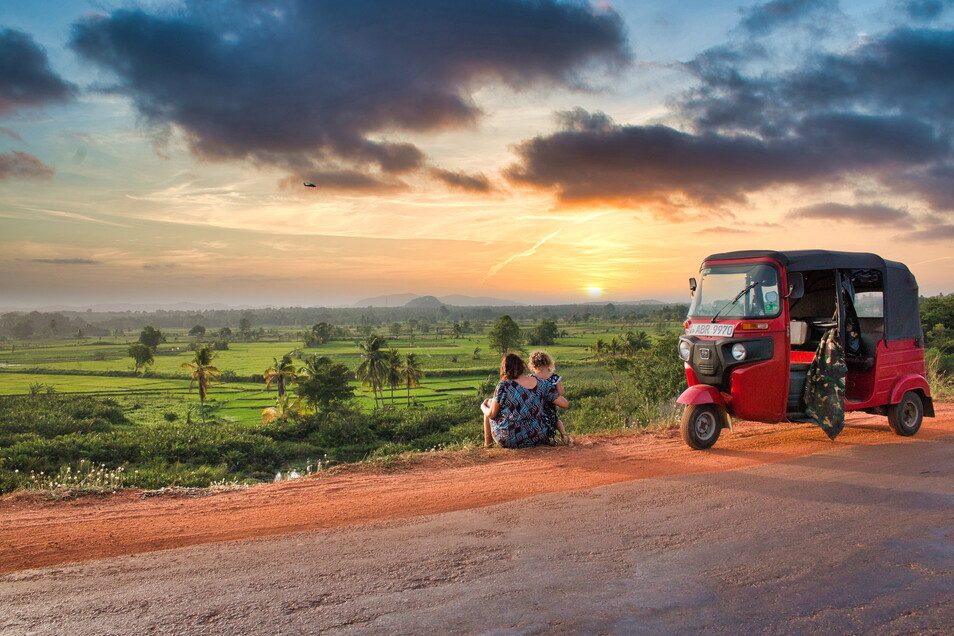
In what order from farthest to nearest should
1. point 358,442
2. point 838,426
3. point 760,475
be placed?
point 358,442 < point 838,426 < point 760,475

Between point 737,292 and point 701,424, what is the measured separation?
6.33ft

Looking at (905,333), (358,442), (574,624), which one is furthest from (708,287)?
(358,442)

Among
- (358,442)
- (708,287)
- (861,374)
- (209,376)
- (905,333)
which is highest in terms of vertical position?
(708,287)

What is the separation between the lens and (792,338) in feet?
33.1

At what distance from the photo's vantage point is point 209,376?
58719mm

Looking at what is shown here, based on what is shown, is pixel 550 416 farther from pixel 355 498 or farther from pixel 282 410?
pixel 282 410

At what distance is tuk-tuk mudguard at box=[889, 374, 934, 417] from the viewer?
969 centimetres

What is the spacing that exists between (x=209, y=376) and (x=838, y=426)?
2291 inches

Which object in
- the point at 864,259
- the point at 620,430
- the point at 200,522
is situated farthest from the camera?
the point at 620,430

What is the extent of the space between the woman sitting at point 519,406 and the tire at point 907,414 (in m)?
5.24

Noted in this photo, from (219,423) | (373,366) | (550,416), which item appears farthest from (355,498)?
(373,366)

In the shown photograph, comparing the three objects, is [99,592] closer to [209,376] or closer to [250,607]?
[250,607]

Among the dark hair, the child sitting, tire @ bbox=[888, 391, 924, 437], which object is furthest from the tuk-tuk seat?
the dark hair

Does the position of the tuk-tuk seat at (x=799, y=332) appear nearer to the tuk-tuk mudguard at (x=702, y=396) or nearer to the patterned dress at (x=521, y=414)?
the tuk-tuk mudguard at (x=702, y=396)
